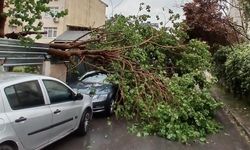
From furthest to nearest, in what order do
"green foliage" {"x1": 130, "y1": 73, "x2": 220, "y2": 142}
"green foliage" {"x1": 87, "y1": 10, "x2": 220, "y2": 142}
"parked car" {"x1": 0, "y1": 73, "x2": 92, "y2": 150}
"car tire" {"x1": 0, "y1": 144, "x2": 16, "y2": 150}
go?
"green foliage" {"x1": 87, "y1": 10, "x2": 220, "y2": 142}
"green foliage" {"x1": 130, "y1": 73, "x2": 220, "y2": 142}
"parked car" {"x1": 0, "y1": 73, "x2": 92, "y2": 150}
"car tire" {"x1": 0, "y1": 144, "x2": 16, "y2": 150}

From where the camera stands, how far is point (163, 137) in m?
9.40

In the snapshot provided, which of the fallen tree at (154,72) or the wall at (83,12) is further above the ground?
the wall at (83,12)

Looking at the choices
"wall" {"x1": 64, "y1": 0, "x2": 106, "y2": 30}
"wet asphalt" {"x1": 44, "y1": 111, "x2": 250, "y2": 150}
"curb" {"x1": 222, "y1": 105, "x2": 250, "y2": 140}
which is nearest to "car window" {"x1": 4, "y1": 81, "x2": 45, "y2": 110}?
"wet asphalt" {"x1": 44, "y1": 111, "x2": 250, "y2": 150}

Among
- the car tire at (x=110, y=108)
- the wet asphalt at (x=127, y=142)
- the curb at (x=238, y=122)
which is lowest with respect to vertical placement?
the wet asphalt at (x=127, y=142)

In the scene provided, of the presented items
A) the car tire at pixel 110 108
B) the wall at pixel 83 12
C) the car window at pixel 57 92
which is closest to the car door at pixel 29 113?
the car window at pixel 57 92

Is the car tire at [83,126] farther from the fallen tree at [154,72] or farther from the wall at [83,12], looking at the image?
the wall at [83,12]

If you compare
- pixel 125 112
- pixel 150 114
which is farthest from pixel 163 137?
pixel 125 112

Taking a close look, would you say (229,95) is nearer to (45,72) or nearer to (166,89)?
(166,89)

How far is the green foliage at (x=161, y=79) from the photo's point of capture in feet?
32.7

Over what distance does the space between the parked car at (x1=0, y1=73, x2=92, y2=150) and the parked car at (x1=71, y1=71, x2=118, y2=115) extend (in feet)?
8.28

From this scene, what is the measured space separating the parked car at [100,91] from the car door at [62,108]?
2460 millimetres

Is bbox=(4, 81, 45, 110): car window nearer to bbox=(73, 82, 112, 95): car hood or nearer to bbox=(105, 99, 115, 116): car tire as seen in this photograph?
bbox=(73, 82, 112, 95): car hood

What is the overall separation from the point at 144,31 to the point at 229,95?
6.40m

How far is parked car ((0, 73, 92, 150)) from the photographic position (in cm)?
607
